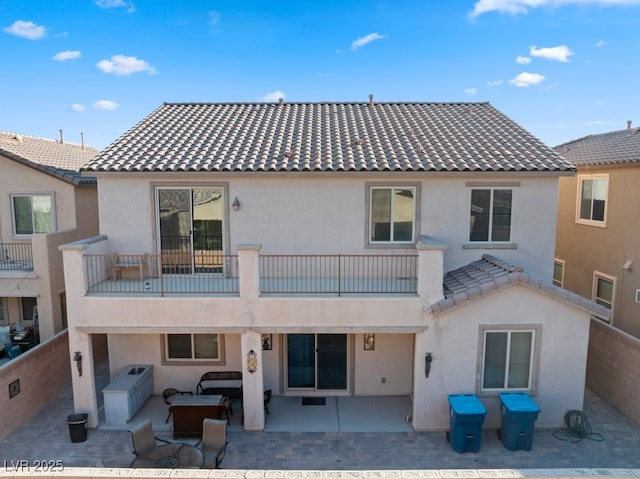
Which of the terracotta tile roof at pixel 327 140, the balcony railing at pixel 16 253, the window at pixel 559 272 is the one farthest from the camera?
the window at pixel 559 272

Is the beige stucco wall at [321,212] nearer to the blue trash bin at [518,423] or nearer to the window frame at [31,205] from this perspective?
the blue trash bin at [518,423]

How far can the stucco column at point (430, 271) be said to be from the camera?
32.9 feet

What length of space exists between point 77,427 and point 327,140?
1015cm

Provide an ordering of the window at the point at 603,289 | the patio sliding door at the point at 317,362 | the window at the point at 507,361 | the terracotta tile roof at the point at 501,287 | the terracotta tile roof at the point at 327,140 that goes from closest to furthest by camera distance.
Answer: the terracotta tile roof at the point at 501,287
the window at the point at 507,361
the terracotta tile roof at the point at 327,140
the patio sliding door at the point at 317,362
the window at the point at 603,289

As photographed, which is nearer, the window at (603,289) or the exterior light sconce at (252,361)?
the exterior light sconce at (252,361)

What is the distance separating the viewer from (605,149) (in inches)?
647

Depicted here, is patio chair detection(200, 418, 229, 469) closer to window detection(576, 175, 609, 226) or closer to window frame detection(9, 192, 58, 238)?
window frame detection(9, 192, 58, 238)

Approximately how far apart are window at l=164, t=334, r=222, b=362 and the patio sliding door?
2.17m

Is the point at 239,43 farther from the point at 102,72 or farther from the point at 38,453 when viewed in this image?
the point at 38,453

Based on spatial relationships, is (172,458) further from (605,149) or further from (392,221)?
(605,149)

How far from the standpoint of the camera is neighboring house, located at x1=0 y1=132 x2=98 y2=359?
46.1 feet

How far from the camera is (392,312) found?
412 inches

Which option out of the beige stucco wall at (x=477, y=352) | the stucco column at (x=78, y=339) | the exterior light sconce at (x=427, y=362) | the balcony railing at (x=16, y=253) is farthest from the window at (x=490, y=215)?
the balcony railing at (x=16, y=253)

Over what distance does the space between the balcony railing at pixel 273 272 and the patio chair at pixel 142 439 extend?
3.44m
